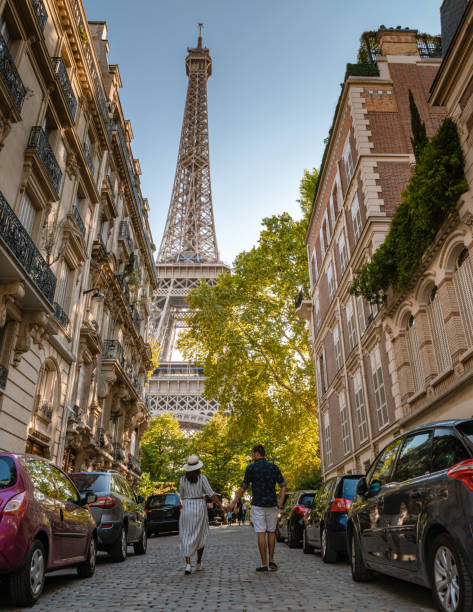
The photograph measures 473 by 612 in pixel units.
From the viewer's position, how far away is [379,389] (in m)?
16.8

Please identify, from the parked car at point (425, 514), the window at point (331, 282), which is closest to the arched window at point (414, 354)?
the parked car at point (425, 514)

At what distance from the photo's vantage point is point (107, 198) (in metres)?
24.3

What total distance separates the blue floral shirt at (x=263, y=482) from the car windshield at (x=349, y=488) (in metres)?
2.09

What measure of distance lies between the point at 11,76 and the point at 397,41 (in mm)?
15629

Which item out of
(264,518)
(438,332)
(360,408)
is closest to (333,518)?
(264,518)

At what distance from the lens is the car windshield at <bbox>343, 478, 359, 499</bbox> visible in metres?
9.67

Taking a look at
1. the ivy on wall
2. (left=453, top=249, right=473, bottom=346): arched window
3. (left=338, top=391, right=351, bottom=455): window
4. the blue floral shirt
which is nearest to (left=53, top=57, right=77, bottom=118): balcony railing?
the ivy on wall

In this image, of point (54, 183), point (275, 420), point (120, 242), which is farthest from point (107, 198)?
point (275, 420)

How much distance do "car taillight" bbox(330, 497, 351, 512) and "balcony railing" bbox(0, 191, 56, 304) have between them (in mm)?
7946

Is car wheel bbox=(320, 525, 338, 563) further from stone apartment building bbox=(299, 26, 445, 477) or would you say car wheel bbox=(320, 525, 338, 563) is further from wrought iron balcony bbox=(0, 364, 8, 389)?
wrought iron balcony bbox=(0, 364, 8, 389)

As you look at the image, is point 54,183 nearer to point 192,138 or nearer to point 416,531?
point 416,531

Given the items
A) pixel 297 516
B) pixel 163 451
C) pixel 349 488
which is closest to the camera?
pixel 349 488

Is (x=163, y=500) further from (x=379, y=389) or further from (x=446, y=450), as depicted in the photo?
(x=446, y=450)

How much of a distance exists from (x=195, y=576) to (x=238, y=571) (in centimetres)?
86
